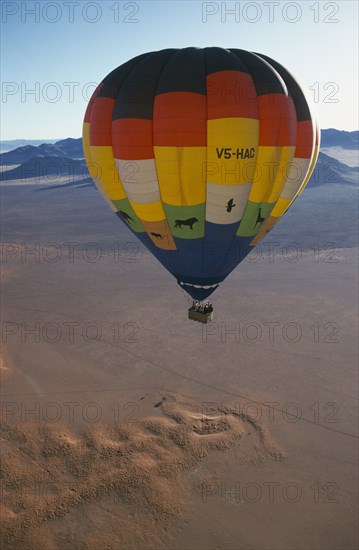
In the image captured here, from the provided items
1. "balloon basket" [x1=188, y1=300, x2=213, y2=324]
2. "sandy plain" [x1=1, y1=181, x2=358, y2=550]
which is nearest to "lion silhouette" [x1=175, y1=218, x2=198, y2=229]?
"balloon basket" [x1=188, y1=300, x2=213, y2=324]

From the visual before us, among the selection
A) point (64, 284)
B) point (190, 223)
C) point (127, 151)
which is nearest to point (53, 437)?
point (190, 223)

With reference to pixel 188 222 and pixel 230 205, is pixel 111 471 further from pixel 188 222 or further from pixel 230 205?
pixel 230 205

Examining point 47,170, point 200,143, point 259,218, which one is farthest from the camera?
point 47,170

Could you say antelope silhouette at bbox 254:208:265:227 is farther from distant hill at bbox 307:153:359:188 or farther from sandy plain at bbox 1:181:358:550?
distant hill at bbox 307:153:359:188

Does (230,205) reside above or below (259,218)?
above

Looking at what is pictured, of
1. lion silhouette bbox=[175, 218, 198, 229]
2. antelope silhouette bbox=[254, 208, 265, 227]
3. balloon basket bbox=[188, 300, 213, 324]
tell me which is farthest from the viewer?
balloon basket bbox=[188, 300, 213, 324]

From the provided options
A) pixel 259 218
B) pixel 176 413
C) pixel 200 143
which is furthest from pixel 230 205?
pixel 176 413
